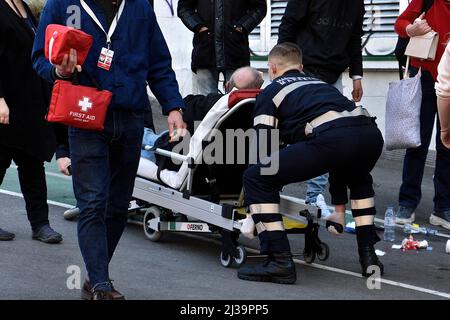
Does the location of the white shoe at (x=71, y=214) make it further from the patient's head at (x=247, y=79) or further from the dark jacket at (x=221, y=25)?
Result: the dark jacket at (x=221, y=25)

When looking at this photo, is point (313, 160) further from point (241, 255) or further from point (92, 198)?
point (92, 198)

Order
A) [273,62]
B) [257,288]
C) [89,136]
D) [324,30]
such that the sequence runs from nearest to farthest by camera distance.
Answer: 1. [89,136]
2. [257,288]
3. [273,62]
4. [324,30]

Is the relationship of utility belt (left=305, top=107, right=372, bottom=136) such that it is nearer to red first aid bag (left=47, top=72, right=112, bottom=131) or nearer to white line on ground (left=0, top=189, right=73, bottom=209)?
red first aid bag (left=47, top=72, right=112, bottom=131)

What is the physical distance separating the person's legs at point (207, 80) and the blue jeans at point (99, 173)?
398 cm

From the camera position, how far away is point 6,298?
6.60 m

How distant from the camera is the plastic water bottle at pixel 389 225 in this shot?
9.21m

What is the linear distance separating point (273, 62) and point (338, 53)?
1.91 meters

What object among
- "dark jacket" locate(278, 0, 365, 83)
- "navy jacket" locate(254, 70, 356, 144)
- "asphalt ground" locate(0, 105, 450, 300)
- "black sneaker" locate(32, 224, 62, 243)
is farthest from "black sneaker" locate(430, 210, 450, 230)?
"black sneaker" locate(32, 224, 62, 243)

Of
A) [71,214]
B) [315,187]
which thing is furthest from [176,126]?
[315,187]

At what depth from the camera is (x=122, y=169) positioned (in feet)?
21.8

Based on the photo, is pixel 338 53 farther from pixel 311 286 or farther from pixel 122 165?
pixel 122 165

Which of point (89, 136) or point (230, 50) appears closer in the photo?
point (89, 136)
